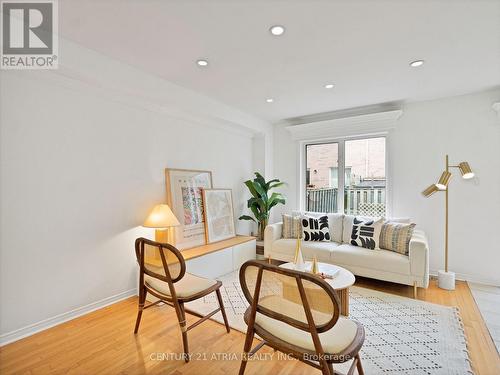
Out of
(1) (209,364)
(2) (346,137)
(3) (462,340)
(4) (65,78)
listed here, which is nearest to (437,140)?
(2) (346,137)

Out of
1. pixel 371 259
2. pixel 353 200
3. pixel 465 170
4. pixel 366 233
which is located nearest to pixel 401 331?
pixel 371 259

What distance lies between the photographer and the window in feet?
13.8

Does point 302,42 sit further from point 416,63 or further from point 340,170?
point 340,170

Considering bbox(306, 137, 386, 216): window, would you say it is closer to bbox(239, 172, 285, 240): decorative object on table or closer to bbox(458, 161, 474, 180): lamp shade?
bbox(239, 172, 285, 240): decorative object on table

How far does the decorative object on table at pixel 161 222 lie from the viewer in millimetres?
2883

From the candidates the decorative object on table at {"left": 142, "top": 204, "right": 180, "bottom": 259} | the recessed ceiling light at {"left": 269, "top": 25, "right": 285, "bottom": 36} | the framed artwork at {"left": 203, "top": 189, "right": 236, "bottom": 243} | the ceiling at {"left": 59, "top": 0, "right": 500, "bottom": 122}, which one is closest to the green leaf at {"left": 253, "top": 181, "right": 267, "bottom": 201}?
the framed artwork at {"left": 203, "top": 189, "right": 236, "bottom": 243}

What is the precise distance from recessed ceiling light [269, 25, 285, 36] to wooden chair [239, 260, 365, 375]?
1.83 meters

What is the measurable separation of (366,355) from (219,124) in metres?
3.54

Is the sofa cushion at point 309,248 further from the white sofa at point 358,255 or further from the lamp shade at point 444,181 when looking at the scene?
the lamp shade at point 444,181

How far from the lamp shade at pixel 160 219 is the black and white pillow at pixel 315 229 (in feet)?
6.67

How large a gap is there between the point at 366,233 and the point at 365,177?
3.85 ft

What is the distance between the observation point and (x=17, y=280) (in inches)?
84.9

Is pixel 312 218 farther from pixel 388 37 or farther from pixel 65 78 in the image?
pixel 65 78

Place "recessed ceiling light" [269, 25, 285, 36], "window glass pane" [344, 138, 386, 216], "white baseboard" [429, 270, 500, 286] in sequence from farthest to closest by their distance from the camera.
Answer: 1. "window glass pane" [344, 138, 386, 216]
2. "white baseboard" [429, 270, 500, 286]
3. "recessed ceiling light" [269, 25, 285, 36]
